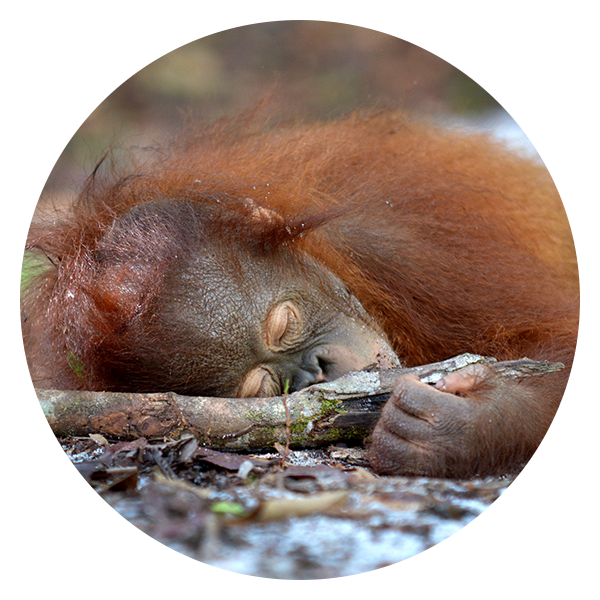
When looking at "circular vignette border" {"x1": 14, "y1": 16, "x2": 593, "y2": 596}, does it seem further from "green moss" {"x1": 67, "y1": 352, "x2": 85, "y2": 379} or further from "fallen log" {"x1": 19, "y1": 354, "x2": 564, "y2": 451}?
"green moss" {"x1": 67, "y1": 352, "x2": 85, "y2": 379}

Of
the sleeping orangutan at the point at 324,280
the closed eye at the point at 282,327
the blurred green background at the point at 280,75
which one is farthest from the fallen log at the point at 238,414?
the blurred green background at the point at 280,75

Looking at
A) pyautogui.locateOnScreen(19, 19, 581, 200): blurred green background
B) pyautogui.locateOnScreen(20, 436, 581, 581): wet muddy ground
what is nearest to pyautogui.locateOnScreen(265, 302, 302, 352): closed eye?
pyautogui.locateOnScreen(20, 436, 581, 581): wet muddy ground

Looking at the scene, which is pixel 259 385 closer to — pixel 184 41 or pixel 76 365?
pixel 76 365

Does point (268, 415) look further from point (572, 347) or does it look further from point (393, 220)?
point (572, 347)

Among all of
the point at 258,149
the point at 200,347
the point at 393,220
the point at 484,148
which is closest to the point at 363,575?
the point at 200,347

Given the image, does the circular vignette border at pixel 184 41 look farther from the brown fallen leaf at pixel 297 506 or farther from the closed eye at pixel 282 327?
the closed eye at pixel 282 327

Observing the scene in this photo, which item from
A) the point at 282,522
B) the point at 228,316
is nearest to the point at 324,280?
the point at 228,316
